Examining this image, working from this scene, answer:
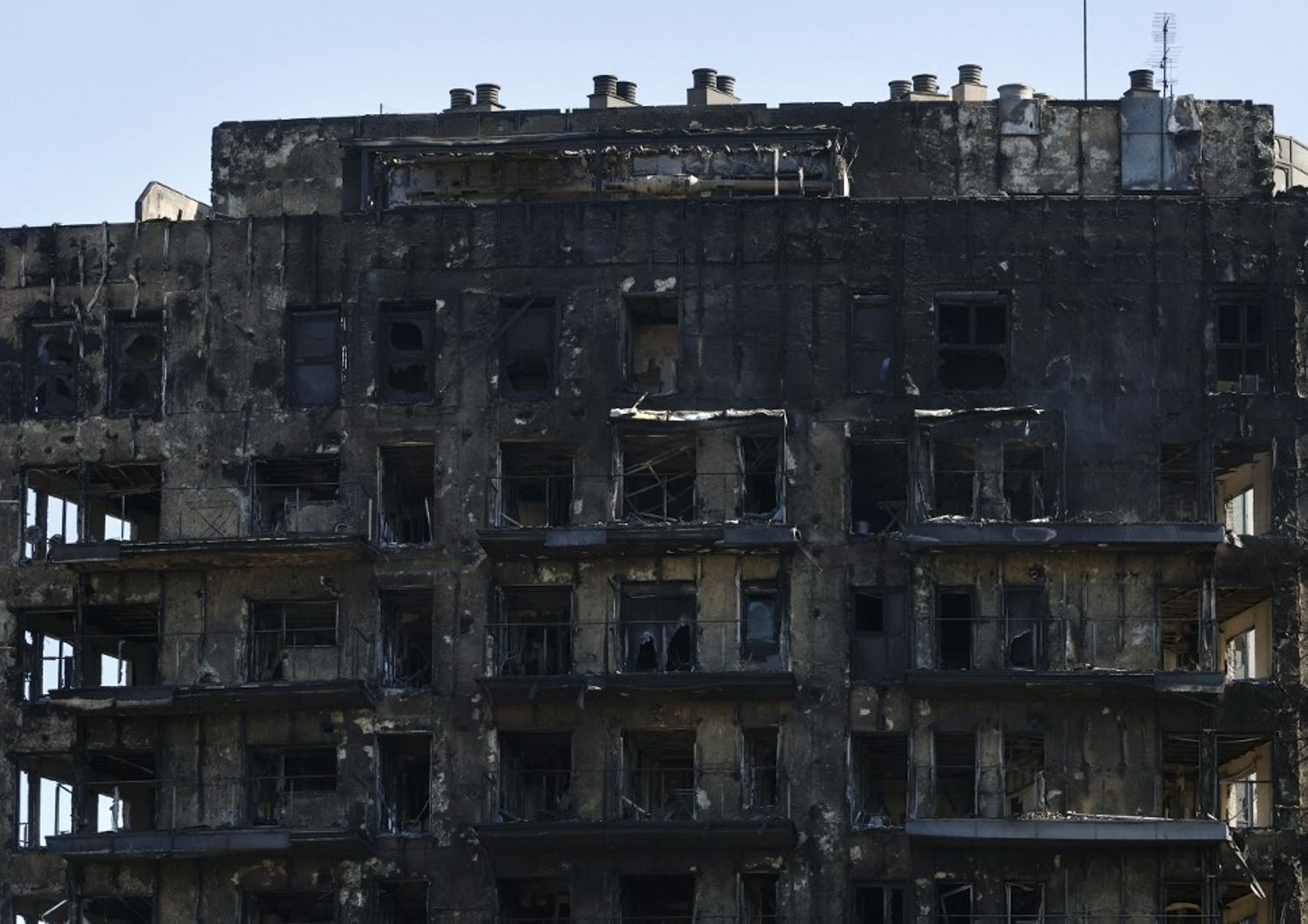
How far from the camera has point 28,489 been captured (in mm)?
92188

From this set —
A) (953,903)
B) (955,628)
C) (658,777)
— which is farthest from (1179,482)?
(658,777)

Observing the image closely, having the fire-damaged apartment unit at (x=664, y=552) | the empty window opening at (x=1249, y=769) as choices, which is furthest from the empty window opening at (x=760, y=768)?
the empty window opening at (x=1249, y=769)

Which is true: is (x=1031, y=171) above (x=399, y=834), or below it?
above

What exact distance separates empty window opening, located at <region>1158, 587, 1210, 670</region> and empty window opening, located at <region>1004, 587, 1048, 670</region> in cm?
276

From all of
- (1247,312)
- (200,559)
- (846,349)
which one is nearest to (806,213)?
(846,349)

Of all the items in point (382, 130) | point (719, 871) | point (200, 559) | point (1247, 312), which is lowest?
point (719, 871)

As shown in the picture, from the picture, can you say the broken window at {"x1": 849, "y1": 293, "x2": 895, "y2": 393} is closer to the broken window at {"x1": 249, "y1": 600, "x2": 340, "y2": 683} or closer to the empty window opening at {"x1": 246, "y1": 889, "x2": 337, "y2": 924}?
the broken window at {"x1": 249, "y1": 600, "x2": 340, "y2": 683}

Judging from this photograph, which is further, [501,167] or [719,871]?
[501,167]

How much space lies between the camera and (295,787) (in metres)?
89.4

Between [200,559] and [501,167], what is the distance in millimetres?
12908

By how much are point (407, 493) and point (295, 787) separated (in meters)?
7.62

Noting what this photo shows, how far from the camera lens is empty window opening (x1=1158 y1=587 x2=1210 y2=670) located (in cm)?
8744

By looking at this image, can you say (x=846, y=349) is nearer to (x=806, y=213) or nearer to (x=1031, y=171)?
(x=806, y=213)

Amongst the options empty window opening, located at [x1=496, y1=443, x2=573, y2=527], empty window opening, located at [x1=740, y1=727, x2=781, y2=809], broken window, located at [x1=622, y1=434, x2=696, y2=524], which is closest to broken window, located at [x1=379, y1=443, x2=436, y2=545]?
empty window opening, located at [x1=496, y1=443, x2=573, y2=527]
